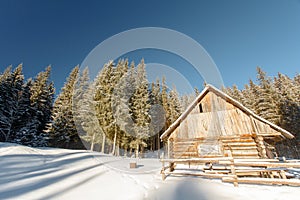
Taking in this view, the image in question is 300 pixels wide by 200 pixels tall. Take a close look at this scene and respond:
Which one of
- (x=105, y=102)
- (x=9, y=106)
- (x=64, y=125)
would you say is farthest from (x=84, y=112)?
(x=9, y=106)

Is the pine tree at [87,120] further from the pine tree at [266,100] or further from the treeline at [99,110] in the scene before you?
the pine tree at [266,100]

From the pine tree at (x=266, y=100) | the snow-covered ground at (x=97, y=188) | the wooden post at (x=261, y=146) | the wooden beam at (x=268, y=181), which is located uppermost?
the pine tree at (x=266, y=100)

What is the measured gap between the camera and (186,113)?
539 inches

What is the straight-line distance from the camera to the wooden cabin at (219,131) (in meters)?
11.1

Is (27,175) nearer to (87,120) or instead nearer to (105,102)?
(105,102)

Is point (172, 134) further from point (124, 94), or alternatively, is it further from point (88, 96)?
point (88, 96)

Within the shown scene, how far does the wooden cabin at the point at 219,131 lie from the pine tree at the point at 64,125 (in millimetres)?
22059

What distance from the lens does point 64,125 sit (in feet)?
92.2

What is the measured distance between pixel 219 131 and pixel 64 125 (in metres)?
26.7

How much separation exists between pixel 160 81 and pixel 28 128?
30.5 metres

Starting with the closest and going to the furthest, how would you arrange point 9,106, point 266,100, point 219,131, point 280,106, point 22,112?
point 219,131, point 9,106, point 22,112, point 280,106, point 266,100

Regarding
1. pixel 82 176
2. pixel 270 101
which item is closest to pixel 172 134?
pixel 82 176

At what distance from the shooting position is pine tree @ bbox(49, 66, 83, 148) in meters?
27.4

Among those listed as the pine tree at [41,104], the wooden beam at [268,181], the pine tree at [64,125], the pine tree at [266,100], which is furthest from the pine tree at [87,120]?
the pine tree at [266,100]
